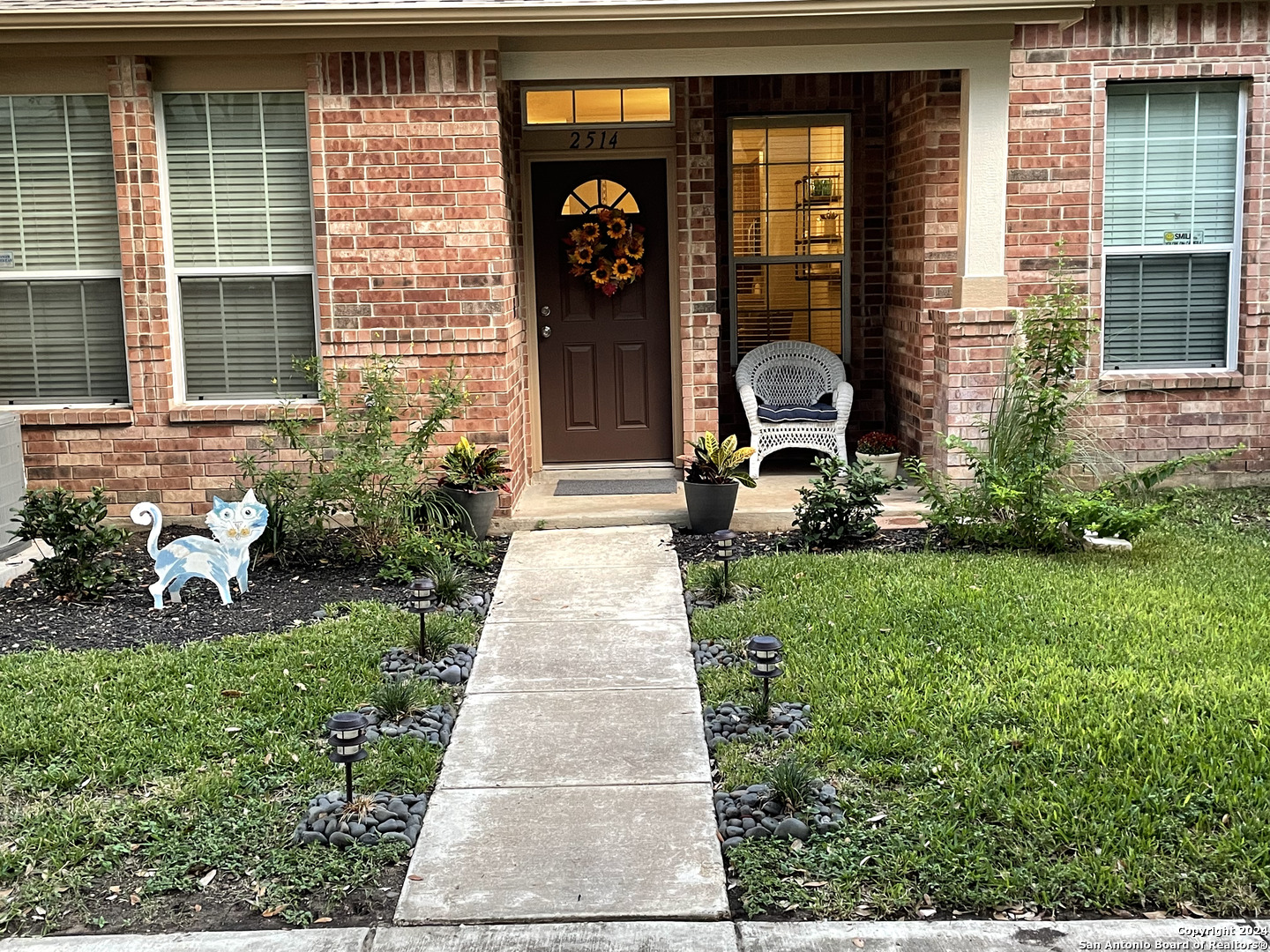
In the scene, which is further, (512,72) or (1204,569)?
(512,72)

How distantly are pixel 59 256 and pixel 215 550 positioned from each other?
10.1 ft

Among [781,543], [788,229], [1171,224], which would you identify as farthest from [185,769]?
[1171,224]

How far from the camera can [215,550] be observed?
648 centimetres

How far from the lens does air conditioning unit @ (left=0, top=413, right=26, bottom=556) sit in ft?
24.8

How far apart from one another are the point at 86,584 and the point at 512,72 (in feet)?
13.2

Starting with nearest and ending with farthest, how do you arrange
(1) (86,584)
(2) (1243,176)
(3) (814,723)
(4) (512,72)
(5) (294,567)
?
(3) (814,723) < (1) (86,584) < (5) (294,567) < (4) (512,72) < (2) (1243,176)

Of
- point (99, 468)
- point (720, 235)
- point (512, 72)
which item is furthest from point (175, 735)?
point (720, 235)

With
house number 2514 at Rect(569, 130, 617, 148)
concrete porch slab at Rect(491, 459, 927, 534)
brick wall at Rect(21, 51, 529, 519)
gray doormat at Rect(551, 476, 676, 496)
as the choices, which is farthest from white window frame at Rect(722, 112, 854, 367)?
brick wall at Rect(21, 51, 529, 519)

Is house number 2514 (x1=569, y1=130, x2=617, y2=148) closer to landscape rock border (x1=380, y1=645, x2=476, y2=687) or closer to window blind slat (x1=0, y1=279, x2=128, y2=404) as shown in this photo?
window blind slat (x1=0, y1=279, x2=128, y2=404)

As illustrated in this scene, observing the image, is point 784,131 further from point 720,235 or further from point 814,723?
point 814,723

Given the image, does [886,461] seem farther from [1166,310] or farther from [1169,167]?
[1169,167]

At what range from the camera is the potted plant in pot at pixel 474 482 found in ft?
25.4

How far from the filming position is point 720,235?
10.2 m

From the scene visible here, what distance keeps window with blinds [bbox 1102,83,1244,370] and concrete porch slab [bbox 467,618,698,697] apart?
4645 millimetres
